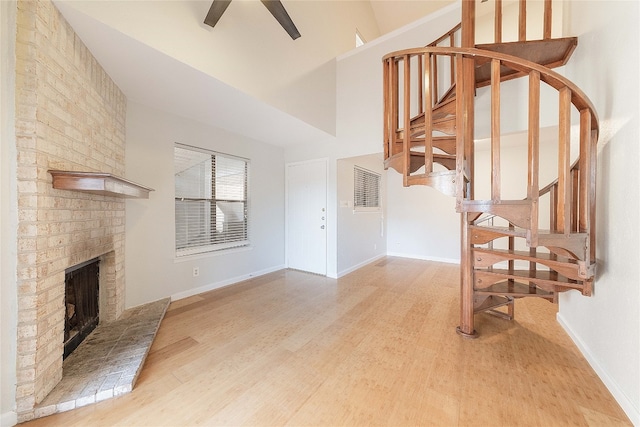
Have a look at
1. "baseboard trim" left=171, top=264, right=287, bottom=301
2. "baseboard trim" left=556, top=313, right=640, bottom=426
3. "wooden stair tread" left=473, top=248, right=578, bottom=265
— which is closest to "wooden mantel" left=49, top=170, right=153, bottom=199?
"baseboard trim" left=171, top=264, right=287, bottom=301

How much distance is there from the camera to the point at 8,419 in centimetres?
127

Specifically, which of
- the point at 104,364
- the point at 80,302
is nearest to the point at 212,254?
the point at 80,302

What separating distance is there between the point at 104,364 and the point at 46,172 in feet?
4.45

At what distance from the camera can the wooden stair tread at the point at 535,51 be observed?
1954 mm

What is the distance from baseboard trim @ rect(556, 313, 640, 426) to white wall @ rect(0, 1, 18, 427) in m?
3.35

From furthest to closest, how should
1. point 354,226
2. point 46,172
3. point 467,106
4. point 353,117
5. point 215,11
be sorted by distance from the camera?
point 354,226
point 353,117
point 215,11
point 467,106
point 46,172

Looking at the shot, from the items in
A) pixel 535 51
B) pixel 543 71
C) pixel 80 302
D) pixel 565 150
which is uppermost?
pixel 535 51

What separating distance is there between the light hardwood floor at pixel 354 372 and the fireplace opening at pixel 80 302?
23.7 inches

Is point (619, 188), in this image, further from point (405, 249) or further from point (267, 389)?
point (405, 249)

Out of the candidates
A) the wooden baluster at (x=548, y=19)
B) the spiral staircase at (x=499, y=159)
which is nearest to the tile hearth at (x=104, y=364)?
the spiral staircase at (x=499, y=159)

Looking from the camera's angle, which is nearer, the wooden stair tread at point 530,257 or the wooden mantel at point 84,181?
the wooden mantel at point 84,181

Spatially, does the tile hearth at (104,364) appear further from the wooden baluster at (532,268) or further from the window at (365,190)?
the window at (365,190)

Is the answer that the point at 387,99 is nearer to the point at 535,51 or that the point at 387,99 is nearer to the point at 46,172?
the point at 535,51

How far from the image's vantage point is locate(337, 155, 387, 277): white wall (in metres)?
4.07
